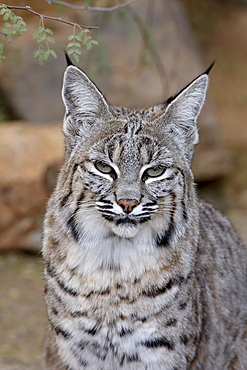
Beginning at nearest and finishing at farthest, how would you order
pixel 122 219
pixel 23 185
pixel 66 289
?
pixel 122 219 < pixel 66 289 < pixel 23 185

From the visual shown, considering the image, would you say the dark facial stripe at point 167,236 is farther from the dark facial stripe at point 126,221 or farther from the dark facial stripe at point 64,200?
the dark facial stripe at point 64,200

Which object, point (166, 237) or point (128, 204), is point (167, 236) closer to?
point (166, 237)

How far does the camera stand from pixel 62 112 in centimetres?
912

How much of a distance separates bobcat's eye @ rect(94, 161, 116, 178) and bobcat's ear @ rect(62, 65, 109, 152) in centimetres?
30

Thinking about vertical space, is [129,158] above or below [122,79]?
below

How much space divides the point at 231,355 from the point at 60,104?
5.34m

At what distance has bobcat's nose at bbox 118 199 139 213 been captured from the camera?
353 cm

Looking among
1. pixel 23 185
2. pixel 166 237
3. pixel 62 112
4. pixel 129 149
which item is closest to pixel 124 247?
pixel 166 237

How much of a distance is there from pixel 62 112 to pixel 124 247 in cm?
540

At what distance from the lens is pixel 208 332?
434 centimetres

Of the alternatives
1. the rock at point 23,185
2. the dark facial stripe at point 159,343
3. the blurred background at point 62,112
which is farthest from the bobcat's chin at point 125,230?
the rock at point 23,185

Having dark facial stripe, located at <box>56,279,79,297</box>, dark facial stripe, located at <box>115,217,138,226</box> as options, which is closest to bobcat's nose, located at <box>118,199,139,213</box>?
dark facial stripe, located at <box>115,217,138,226</box>

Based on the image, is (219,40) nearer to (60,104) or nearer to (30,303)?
(60,104)

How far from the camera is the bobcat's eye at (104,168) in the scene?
3.69m
